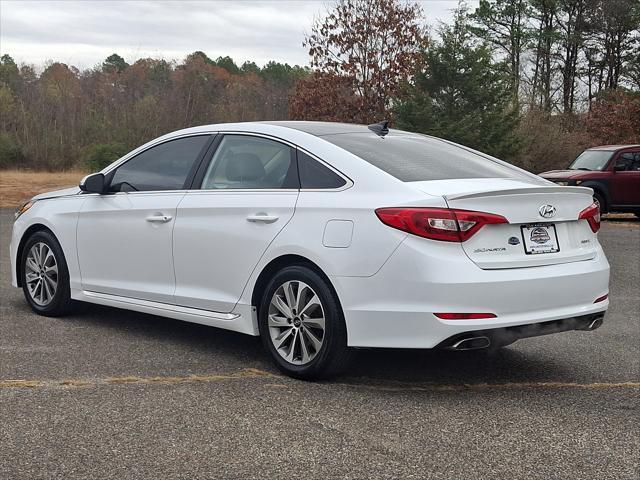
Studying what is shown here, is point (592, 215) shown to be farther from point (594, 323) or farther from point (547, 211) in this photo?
point (594, 323)

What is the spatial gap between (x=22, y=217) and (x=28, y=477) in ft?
13.4

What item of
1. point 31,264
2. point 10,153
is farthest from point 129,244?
point 10,153

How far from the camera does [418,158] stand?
5270mm

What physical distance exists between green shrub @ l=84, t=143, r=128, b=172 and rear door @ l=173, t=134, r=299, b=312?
2827cm

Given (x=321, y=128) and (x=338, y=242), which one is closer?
(x=338, y=242)

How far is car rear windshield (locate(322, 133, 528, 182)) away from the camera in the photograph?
4980 mm

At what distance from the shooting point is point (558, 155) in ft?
101

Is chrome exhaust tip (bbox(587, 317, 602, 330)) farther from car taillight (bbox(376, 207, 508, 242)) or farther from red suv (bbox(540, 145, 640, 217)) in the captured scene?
red suv (bbox(540, 145, 640, 217))

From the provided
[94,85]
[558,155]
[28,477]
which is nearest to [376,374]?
[28,477]

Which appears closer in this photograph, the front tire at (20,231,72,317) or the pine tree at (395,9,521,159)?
the front tire at (20,231,72,317)

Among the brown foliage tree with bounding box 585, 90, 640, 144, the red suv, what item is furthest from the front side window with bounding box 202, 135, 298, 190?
the brown foliage tree with bounding box 585, 90, 640, 144

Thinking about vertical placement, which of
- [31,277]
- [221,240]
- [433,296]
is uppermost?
[221,240]

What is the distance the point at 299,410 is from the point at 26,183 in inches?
1087

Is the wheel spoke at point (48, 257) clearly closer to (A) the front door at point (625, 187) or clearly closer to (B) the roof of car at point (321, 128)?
(B) the roof of car at point (321, 128)
